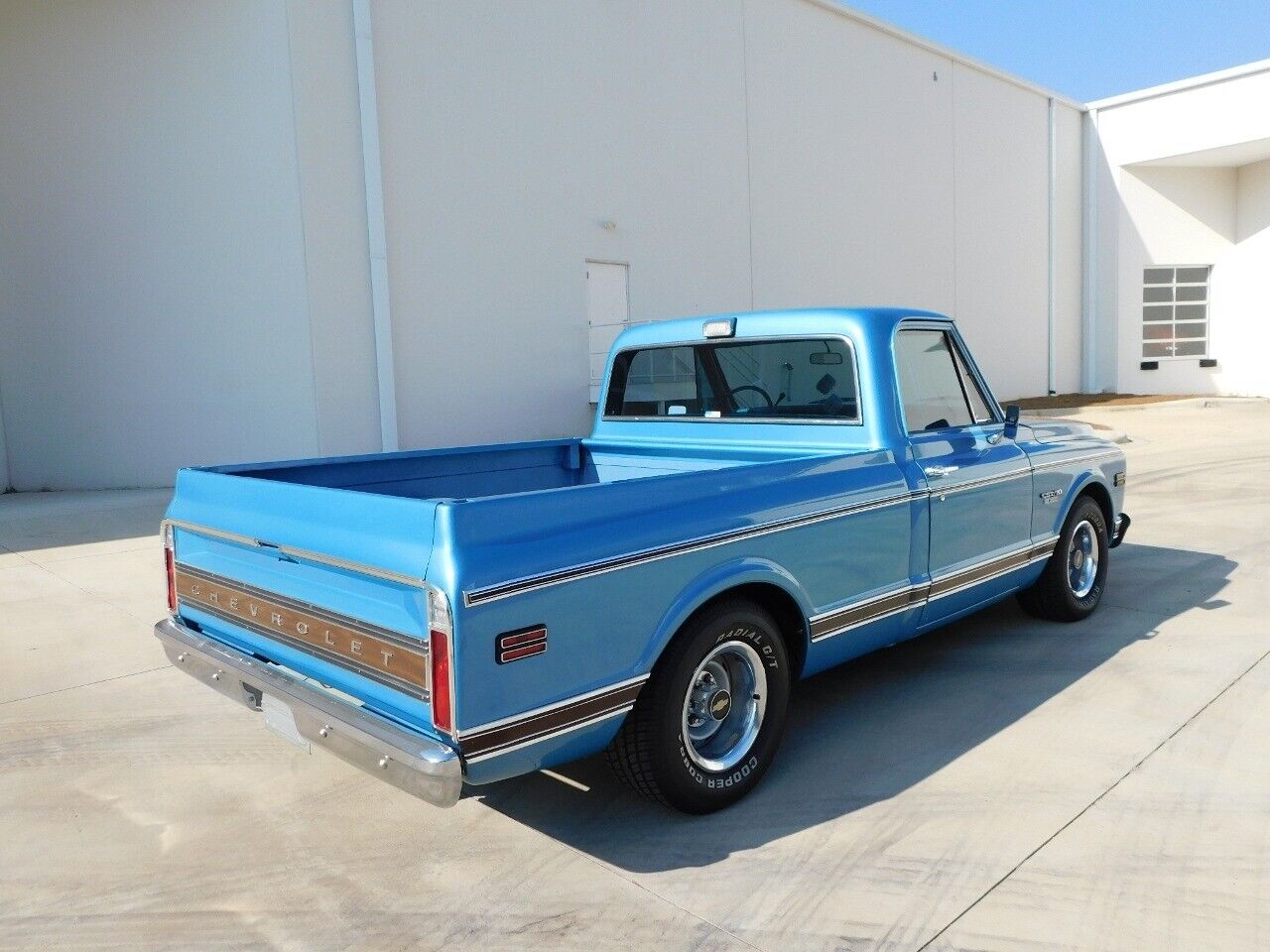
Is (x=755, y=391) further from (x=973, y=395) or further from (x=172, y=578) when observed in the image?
(x=172, y=578)

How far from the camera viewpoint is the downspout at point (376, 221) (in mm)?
10922

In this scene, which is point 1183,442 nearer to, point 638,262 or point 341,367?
point 638,262

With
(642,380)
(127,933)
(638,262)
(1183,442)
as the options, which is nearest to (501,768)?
(127,933)

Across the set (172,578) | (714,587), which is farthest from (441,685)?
(172,578)

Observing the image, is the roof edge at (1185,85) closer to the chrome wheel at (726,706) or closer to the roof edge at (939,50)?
the roof edge at (939,50)

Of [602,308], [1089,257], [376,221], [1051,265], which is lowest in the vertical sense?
[602,308]

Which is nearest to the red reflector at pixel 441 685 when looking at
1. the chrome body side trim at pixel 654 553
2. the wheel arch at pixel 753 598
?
the chrome body side trim at pixel 654 553

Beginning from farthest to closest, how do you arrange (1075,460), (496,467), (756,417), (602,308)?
(602,308) → (1075,460) → (496,467) → (756,417)

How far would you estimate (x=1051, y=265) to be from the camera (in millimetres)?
21750

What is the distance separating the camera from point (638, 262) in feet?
46.4

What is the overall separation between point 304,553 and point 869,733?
2312 millimetres

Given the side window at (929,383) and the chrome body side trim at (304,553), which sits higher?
the side window at (929,383)

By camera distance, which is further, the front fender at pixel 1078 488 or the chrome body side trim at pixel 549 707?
the front fender at pixel 1078 488

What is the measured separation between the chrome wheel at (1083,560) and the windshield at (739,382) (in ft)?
6.74
